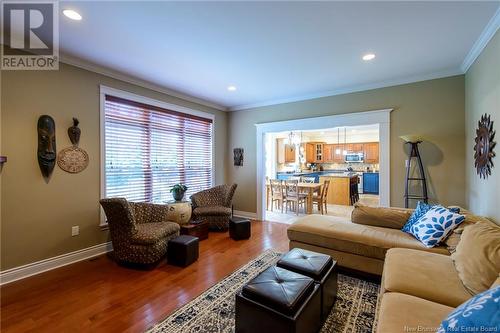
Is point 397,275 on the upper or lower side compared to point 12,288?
upper

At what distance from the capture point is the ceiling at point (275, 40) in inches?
82.5

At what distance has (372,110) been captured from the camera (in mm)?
4102

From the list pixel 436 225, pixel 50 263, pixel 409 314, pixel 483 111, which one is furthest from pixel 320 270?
pixel 50 263

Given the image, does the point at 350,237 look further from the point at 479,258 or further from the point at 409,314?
the point at 409,314

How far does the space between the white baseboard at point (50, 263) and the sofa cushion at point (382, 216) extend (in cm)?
375

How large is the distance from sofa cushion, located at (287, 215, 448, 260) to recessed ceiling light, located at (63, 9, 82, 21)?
10.9 feet

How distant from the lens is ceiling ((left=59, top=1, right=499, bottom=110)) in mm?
2096

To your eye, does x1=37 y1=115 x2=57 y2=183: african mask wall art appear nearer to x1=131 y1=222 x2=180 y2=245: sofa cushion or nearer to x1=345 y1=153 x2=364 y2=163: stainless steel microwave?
x1=131 y1=222 x2=180 y2=245: sofa cushion

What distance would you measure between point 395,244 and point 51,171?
418cm

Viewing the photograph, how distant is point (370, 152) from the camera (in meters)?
9.78

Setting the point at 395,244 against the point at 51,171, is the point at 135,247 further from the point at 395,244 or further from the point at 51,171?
the point at 395,244

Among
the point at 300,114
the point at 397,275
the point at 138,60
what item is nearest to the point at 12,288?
the point at 138,60

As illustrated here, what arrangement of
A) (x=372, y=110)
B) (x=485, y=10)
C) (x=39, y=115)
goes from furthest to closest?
1. (x=372, y=110)
2. (x=39, y=115)
3. (x=485, y=10)

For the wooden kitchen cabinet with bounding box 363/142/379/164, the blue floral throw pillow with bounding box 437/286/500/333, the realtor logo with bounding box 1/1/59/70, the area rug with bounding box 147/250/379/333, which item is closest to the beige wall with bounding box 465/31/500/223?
the area rug with bounding box 147/250/379/333
